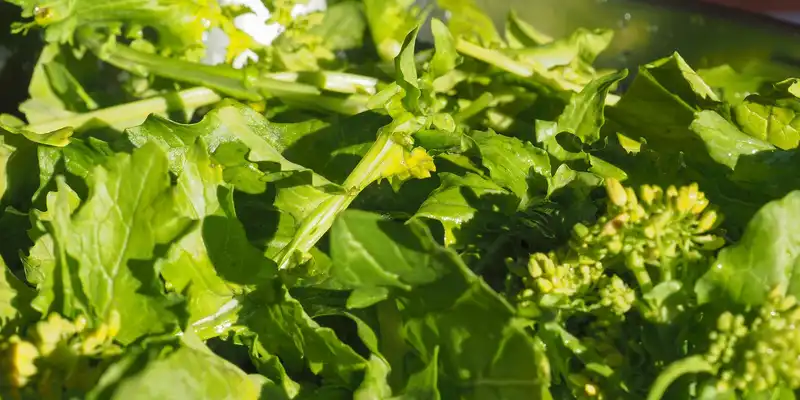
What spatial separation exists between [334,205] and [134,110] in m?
0.37

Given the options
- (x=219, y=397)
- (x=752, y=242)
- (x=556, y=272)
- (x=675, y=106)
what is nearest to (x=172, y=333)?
(x=219, y=397)

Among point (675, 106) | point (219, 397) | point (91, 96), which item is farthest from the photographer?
point (91, 96)

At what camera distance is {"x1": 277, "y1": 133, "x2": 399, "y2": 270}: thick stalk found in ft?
2.32

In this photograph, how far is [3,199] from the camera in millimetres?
841

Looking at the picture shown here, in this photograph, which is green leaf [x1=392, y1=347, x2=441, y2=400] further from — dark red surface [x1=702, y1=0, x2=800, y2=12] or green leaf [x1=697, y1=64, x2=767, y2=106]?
dark red surface [x1=702, y1=0, x2=800, y2=12]

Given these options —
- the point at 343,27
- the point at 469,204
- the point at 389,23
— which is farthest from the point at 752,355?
the point at 343,27

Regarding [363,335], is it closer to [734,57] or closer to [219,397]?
[219,397]

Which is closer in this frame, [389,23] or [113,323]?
[113,323]

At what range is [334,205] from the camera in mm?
724

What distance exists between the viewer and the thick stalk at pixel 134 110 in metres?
0.91

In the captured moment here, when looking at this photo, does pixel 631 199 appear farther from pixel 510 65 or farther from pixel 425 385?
pixel 510 65

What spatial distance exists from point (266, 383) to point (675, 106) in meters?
0.56

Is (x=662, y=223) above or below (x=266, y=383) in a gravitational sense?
above

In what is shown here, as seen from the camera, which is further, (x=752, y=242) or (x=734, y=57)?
(x=734, y=57)
